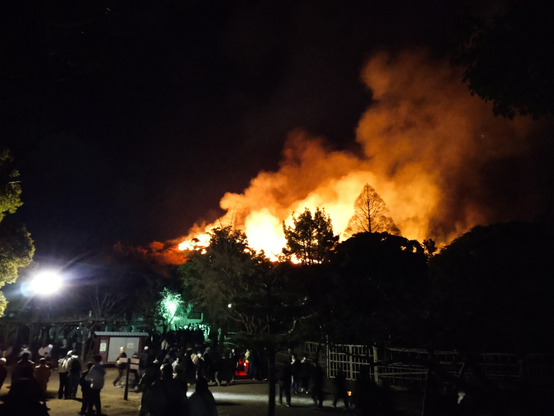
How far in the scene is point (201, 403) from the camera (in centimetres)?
579

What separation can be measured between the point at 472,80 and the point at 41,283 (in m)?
15.5

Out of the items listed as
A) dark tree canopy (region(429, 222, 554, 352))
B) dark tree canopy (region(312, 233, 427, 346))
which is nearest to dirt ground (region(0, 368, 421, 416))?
dark tree canopy (region(429, 222, 554, 352))

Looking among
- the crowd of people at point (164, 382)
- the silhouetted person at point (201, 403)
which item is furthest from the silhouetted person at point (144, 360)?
the silhouetted person at point (201, 403)

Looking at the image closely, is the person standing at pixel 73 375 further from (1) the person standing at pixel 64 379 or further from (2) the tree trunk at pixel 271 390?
(2) the tree trunk at pixel 271 390

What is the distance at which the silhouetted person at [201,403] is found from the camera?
5.73 m

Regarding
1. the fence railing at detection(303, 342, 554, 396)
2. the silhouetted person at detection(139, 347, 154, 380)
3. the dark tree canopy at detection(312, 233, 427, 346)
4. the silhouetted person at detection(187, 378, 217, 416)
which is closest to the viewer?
the silhouetted person at detection(187, 378, 217, 416)

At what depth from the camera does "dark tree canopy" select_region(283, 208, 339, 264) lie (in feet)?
131

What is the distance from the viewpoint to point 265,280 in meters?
11.2

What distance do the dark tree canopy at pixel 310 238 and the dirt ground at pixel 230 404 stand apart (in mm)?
23401

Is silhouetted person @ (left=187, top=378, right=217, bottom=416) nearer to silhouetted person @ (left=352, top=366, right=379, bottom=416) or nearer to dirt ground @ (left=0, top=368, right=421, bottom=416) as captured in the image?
silhouetted person @ (left=352, top=366, right=379, bottom=416)

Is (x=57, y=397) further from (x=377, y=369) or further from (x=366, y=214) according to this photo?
(x=366, y=214)

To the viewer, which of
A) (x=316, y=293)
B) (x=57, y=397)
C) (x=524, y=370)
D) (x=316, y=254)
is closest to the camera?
(x=524, y=370)

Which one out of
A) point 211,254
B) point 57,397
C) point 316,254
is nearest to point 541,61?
point 57,397

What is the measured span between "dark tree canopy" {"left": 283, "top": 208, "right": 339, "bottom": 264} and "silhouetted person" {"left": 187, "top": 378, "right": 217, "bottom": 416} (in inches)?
1326
